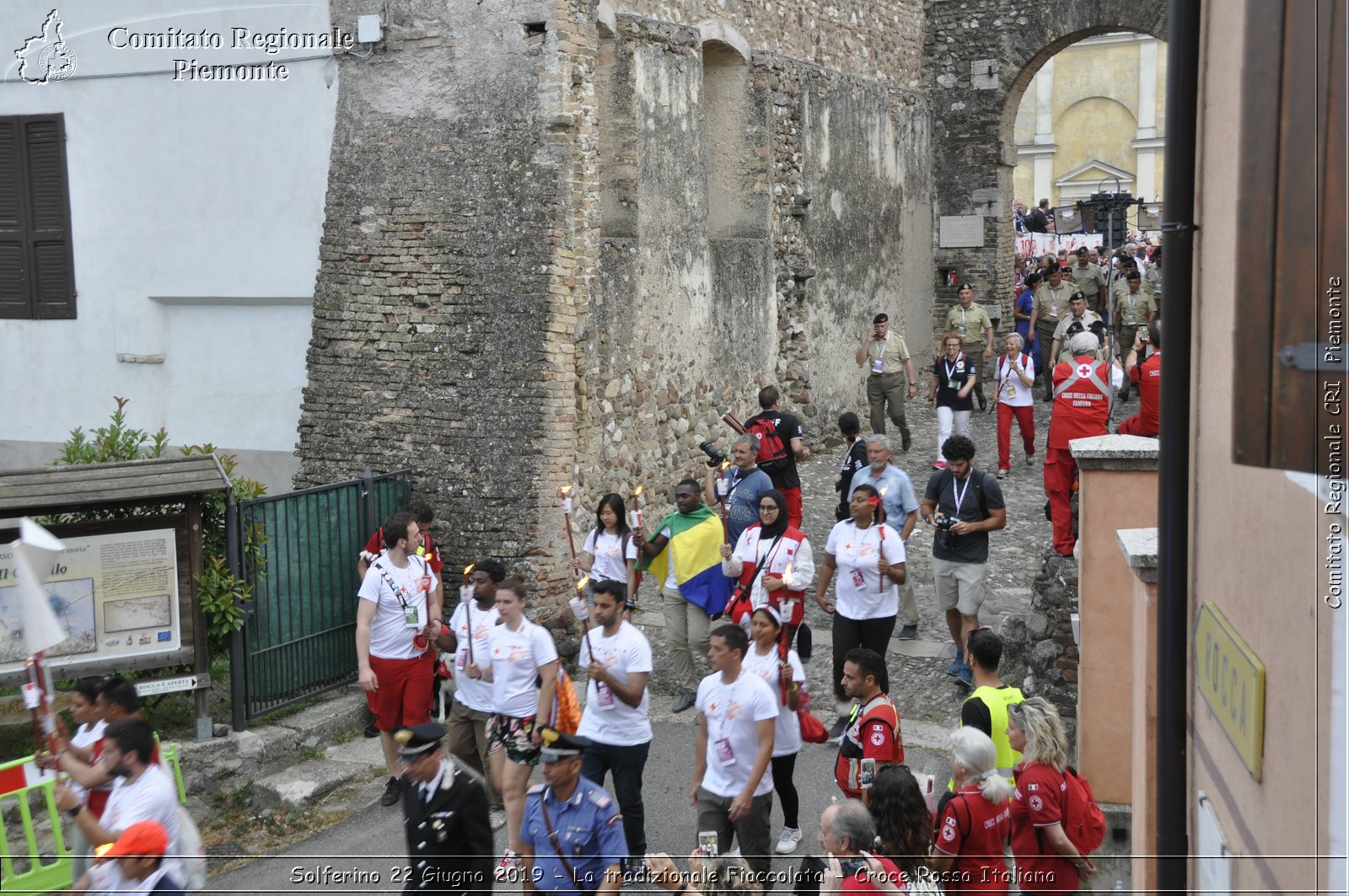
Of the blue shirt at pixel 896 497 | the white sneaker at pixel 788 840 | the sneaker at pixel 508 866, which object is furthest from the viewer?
the blue shirt at pixel 896 497

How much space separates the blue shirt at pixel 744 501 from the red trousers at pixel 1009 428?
517 centimetres

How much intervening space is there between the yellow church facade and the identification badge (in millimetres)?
39378

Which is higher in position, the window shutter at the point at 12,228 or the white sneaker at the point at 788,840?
the window shutter at the point at 12,228

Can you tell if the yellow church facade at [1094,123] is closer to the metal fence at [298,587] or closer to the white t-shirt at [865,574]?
the metal fence at [298,587]

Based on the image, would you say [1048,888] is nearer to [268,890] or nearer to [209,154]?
[268,890]

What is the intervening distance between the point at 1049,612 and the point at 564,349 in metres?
4.12

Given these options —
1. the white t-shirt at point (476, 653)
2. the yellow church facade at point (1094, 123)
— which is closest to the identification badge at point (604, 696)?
the white t-shirt at point (476, 653)

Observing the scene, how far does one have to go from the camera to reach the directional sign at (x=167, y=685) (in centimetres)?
826

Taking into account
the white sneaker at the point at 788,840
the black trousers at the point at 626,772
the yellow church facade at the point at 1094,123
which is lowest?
the white sneaker at the point at 788,840

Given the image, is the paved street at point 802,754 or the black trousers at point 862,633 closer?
the paved street at point 802,754

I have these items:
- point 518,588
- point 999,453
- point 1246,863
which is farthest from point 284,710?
point 999,453

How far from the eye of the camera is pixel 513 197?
10.3m

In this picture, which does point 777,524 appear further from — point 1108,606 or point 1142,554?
point 1142,554

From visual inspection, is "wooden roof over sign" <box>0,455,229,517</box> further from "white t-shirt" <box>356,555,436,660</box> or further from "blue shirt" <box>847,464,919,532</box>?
"blue shirt" <box>847,464,919,532</box>
